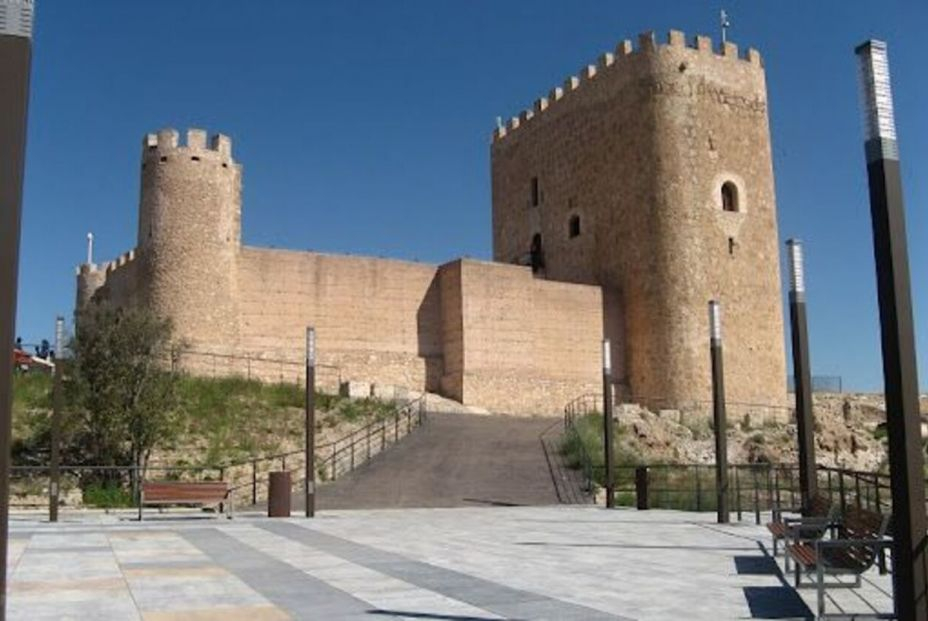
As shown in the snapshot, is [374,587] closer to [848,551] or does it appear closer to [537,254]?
[848,551]

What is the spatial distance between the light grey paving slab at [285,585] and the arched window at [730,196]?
30764 millimetres

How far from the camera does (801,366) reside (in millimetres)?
11586

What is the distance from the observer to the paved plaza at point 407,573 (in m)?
7.09

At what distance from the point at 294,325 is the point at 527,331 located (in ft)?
27.8

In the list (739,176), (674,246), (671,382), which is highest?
(739,176)

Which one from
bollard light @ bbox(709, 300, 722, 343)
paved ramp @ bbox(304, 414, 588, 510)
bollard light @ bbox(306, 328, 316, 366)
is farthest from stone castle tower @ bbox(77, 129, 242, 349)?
bollard light @ bbox(709, 300, 722, 343)

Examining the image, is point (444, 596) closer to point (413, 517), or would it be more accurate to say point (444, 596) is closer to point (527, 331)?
point (413, 517)

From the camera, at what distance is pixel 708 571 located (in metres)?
9.23

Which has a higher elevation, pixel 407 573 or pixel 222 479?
pixel 222 479

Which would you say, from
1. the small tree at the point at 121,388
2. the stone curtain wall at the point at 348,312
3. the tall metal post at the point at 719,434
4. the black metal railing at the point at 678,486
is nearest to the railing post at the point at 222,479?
the small tree at the point at 121,388

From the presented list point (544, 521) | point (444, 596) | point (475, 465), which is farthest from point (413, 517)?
point (444, 596)

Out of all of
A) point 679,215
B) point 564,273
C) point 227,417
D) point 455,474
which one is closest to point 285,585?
point 455,474

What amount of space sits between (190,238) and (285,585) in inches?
909

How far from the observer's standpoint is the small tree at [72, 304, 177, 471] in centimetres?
2330
